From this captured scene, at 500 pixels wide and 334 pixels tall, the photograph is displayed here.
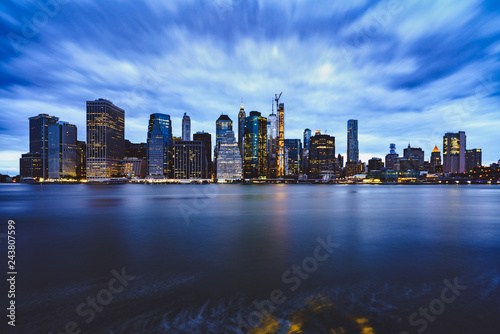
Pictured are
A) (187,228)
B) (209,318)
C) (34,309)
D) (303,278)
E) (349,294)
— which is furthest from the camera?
(187,228)

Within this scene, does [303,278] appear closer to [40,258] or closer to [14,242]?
[40,258]

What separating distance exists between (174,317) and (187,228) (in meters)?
20.1

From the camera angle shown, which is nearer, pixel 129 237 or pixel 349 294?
pixel 349 294

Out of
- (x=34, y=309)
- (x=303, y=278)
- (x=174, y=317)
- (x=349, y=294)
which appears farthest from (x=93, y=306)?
(x=349, y=294)

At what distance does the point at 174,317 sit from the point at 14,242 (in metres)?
21.9

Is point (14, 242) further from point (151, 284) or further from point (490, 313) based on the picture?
point (490, 313)

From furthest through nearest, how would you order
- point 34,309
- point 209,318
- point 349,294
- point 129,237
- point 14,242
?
point 129,237
point 14,242
point 349,294
point 34,309
point 209,318

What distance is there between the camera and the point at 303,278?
13445 mm

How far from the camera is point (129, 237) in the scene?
23906mm

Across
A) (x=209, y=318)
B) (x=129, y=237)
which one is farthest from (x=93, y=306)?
(x=129, y=237)

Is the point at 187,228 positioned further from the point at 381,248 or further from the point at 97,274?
the point at 381,248

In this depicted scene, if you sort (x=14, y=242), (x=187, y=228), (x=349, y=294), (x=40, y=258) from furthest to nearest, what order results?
(x=187, y=228) → (x=14, y=242) → (x=40, y=258) → (x=349, y=294)

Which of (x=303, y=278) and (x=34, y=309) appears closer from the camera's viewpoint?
(x=34, y=309)

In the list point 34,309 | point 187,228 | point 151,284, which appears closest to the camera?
point 34,309
